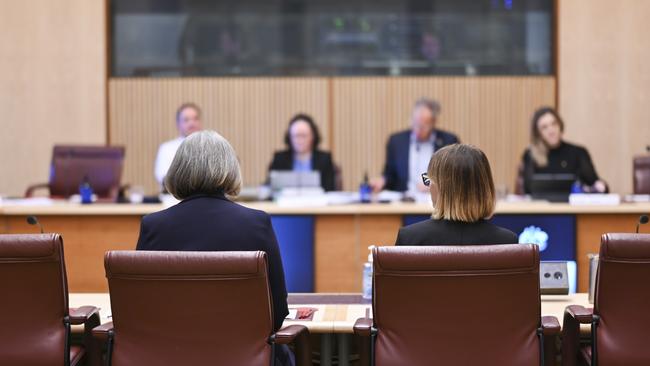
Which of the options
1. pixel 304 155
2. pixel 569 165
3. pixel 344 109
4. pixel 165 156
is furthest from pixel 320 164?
pixel 344 109

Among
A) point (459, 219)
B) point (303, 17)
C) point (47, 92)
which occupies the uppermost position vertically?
point (303, 17)

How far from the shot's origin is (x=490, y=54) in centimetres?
971

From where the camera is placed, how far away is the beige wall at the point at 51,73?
31.7ft

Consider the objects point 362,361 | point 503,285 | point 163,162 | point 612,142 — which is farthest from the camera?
point 612,142

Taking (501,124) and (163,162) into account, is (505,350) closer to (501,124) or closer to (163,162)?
(163,162)

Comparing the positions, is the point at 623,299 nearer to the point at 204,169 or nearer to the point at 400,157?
the point at 204,169

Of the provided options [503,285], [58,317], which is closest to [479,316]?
[503,285]

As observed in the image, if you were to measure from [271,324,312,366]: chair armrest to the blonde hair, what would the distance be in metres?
0.68

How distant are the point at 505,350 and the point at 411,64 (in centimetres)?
700

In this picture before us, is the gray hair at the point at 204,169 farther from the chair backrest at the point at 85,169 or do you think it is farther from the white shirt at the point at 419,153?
the white shirt at the point at 419,153

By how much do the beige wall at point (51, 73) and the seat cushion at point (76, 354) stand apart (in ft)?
20.8

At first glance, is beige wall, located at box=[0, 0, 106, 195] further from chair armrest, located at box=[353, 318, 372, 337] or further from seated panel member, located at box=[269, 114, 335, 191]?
chair armrest, located at box=[353, 318, 372, 337]

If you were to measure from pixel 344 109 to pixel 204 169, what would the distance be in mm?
6361

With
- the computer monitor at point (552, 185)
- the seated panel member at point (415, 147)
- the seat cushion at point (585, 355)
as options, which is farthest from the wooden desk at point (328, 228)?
the seat cushion at point (585, 355)
